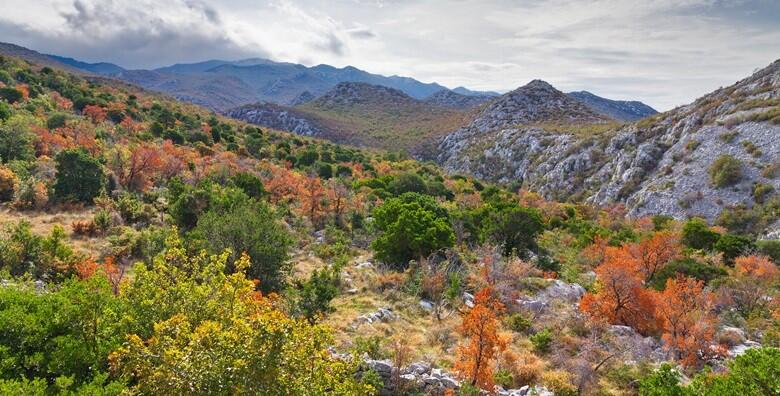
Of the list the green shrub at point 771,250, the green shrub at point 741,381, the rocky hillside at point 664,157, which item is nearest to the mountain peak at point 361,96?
the rocky hillside at point 664,157

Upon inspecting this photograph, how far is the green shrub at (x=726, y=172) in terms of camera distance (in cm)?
4300

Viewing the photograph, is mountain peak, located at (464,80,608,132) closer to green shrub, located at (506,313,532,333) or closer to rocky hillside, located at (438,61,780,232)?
rocky hillside, located at (438,61,780,232)

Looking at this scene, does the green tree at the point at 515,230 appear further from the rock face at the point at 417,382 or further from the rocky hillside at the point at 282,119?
the rocky hillside at the point at 282,119

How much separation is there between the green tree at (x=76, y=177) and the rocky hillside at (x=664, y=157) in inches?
1939

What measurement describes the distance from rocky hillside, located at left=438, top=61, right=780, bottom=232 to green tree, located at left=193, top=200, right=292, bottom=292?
42637 mm

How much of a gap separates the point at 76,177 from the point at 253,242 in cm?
1242

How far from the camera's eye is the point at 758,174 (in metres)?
42.2

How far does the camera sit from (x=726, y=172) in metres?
43.4

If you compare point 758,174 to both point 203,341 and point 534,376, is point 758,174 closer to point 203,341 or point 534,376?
point 534,376

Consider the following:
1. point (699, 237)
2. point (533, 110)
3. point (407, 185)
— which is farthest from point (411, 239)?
point (533, 110)

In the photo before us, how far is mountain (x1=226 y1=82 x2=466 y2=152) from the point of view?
346 feet

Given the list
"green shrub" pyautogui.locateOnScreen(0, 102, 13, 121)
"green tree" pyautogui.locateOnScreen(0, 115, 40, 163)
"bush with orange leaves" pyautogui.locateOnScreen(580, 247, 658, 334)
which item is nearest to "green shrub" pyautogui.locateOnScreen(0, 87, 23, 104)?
"green shrub" pyautogui.locateOnScreen(0, 102, 13, 121)

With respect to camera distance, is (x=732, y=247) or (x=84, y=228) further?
(x=732, y=247)

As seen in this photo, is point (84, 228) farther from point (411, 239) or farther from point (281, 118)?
point (281, 118)
